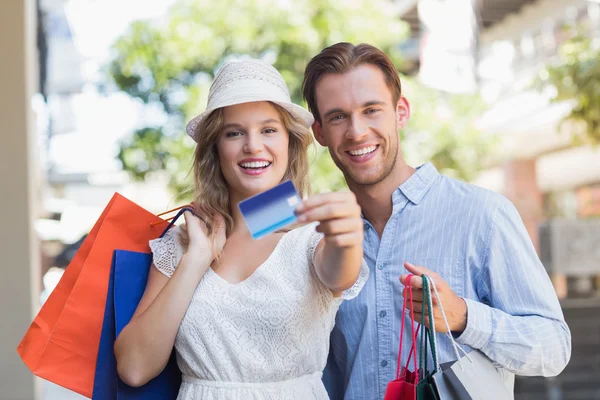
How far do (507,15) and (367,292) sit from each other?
1719 cm

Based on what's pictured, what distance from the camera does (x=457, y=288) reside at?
2.22 m

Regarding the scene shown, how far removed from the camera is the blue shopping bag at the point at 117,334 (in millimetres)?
2129

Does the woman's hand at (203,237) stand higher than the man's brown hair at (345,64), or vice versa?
the man's brown hair at (345,64)

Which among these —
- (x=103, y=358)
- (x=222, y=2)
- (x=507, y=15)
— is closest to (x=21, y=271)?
(x=103, y=358)

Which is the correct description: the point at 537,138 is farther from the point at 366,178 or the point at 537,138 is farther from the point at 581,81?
the point at 366,178

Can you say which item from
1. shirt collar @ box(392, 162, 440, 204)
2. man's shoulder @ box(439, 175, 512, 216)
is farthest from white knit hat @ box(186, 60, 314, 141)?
man's shoulder @ box(439, 175, 512, 216)

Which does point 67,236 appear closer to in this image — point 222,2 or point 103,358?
point 222,2

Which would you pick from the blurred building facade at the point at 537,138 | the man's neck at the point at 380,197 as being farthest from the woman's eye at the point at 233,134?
the blurred building facade at the point at 537,138

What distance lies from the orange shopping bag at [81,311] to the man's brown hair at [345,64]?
0.65m

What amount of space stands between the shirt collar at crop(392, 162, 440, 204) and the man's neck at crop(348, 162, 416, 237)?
0.09ft

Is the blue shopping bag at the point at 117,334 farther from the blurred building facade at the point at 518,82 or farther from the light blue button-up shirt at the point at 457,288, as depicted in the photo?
the blurred building facade at the point at 518,82

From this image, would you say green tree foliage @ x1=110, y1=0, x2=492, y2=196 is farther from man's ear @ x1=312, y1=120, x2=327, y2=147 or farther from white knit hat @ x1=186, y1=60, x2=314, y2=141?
white knit hat @ x1=186, y1=60, x2=314, y2=141

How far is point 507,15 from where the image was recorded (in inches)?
720

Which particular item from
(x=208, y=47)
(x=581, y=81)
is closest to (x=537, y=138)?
(x=208, y=47)
